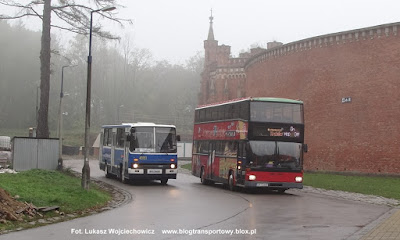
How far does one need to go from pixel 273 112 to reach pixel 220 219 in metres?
8.88

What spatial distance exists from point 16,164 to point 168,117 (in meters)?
68.2

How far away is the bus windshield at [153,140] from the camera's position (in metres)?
24.5

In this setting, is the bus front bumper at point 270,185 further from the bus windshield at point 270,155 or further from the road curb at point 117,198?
the road curb at point 117,198

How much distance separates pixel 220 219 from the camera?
13.4m

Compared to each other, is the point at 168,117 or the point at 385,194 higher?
the point at 168,117

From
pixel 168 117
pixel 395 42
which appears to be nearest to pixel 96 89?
pixel 168 117

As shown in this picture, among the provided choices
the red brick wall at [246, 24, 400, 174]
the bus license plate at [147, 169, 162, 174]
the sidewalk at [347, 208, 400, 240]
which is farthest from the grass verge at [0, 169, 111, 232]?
the red brick wall at [246, 24, 400, 174]

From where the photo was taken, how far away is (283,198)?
20.2 meters

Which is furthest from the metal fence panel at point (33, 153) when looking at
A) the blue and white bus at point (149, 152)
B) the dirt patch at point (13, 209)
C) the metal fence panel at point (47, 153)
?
the dirt patch at point (13, 209)

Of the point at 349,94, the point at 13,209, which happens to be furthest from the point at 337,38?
the point at 13,209

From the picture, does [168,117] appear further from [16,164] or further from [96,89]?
[16,164]

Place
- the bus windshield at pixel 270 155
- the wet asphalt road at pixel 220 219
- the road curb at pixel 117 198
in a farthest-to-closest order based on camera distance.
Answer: the bus windshield at pixel 270 155 < the road curb at pixel 117 198 < the wet asphalt road at pixel 220 219

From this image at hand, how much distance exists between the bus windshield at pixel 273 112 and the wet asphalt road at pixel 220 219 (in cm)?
342

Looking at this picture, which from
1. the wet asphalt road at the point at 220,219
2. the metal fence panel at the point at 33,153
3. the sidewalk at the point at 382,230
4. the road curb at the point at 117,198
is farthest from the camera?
the metal fence panel at the point at 33,153
